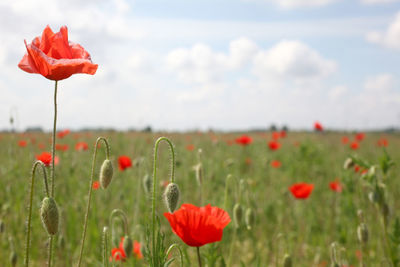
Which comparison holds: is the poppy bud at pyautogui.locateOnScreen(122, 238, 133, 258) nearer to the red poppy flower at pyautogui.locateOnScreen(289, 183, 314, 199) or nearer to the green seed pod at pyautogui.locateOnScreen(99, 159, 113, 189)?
the green seed pod at pyautogui.locateOnScreen(99, 159, 113, 189)

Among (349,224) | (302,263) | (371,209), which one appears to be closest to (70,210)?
(302,263)

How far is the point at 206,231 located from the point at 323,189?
5.16 meters

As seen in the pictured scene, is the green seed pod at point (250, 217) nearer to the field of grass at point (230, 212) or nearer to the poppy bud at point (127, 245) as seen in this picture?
the field of grass at point (230, 212)

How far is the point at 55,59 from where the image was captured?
3.99 feet

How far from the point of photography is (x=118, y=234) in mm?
2625

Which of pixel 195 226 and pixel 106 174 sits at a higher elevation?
pixel 106 174

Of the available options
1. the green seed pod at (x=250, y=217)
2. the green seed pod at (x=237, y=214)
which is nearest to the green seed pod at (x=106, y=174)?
the green seed pod at (x=237, y=214)

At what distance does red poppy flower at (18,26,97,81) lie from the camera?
1.19 m

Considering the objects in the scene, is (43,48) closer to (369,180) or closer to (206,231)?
(206,231)

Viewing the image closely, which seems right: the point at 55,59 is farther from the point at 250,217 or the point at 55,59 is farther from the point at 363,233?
the point at 363,233

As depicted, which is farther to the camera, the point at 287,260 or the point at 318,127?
the point at 318,127

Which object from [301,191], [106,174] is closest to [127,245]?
[106,174]

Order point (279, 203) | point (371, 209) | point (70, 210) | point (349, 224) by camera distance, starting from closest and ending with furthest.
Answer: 1. point (70, 210)
2. point (349, 224)
3. point (371, 209)
4. point (279, 203)

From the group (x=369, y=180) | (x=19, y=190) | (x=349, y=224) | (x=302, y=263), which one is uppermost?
(x=369, y=180)
